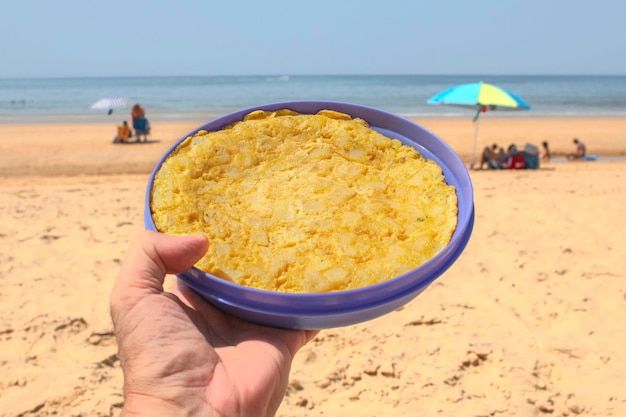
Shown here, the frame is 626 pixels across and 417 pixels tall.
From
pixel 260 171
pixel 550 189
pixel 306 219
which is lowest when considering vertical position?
pixel 550 189

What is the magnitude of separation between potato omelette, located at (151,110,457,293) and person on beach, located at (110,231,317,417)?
0.14m

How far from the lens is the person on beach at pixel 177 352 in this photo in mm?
1578

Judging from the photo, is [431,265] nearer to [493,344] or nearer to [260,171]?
[260,171]

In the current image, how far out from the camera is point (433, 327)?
3.87m

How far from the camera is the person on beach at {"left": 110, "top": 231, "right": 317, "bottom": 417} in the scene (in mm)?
1578

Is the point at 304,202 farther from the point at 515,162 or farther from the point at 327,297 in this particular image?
the point at 515,162

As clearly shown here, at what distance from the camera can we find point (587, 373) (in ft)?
11.0

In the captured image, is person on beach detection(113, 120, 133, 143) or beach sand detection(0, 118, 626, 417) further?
person on beach detection(113, 120, 133, 143)

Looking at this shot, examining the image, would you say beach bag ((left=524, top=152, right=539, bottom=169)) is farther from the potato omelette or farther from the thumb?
the thumb

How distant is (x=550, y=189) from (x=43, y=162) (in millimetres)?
12894

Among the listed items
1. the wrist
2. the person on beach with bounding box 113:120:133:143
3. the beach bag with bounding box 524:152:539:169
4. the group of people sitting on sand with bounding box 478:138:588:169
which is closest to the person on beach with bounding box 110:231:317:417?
the wrist

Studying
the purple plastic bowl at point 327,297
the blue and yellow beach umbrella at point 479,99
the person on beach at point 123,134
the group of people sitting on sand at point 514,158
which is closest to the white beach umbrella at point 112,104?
the person on beach at point 123,134

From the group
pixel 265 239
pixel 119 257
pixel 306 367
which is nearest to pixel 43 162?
pixel 119 257

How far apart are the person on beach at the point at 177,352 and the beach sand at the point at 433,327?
141cm
